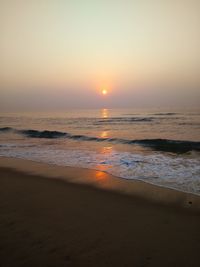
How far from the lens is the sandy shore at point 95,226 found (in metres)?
3.52

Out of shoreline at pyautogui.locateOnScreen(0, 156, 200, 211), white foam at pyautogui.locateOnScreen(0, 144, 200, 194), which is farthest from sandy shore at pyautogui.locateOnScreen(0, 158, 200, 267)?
white foam at pyautogui.locateOnScreen(0, 144, 200, 194)

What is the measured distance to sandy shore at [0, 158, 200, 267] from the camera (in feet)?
11.6

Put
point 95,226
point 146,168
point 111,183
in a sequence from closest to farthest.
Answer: point 95,226 → point 111,183 → point 146,168

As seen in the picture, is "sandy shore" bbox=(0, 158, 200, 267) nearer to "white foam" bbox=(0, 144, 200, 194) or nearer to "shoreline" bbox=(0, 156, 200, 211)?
"shoreline" bbox=(0, 156, 200, 211)

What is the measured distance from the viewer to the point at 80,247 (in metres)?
3.77

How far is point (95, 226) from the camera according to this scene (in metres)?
4.50

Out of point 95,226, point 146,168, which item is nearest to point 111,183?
point 146,168

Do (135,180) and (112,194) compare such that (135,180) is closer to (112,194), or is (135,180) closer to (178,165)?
(112,194)

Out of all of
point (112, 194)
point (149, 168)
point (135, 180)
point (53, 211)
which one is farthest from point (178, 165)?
point (53, 211)

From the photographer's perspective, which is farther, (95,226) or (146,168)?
(146,168)

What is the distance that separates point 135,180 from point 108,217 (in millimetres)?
3063

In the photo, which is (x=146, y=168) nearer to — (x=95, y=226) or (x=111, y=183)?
(x=111, y=183)

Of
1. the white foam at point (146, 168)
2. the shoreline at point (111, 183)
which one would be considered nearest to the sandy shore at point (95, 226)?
the shoreline at point (111, 183)

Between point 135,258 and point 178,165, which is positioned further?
point 178,165
